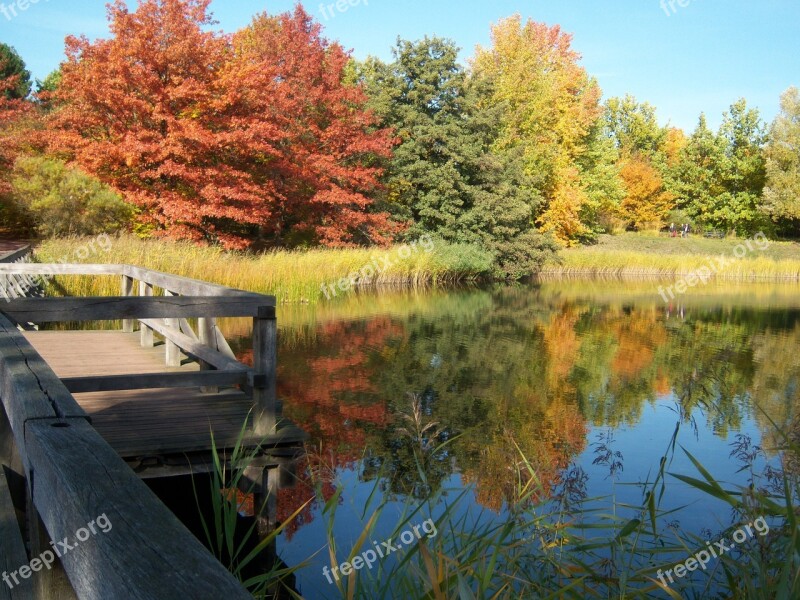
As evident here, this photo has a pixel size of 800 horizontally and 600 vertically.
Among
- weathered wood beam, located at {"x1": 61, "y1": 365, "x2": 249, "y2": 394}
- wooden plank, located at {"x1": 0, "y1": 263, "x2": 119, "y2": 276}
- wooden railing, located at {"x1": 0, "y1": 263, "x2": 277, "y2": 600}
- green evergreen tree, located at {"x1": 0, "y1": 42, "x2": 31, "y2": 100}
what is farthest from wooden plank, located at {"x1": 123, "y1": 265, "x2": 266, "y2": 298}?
green evergreen tree, located at {"x1": 0, "y1": 42, "x2": 31, "y2": 100}

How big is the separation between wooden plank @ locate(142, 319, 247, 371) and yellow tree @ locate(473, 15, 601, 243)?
29240 millimetres

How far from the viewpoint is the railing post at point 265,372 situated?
188 inches

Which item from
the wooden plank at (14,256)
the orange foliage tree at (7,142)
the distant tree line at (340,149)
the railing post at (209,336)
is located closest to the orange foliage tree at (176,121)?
the distant tree line at (340,149)

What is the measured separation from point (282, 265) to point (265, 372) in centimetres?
1530

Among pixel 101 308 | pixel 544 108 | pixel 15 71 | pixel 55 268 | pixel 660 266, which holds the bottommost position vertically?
pixel 660 266

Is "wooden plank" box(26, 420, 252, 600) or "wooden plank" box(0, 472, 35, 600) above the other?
"wooden plank" box(26, 420, 252, 600)

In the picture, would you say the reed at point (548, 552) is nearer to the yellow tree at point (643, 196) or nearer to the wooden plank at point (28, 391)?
the wooden plank at point (28, 391)

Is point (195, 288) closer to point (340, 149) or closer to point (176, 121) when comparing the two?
point (176, 121)

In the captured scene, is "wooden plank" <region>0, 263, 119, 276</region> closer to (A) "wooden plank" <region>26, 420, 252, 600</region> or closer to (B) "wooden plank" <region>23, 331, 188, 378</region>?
(B) "wooden plank" <region>23, 331, 188, 378</region>

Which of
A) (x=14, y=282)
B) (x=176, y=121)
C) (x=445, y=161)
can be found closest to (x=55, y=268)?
(x=14, y=282)

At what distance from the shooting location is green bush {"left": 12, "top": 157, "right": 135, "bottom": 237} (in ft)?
64.2

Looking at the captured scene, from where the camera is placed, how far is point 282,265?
19.9m

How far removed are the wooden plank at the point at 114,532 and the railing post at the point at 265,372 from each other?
3411 millimetres

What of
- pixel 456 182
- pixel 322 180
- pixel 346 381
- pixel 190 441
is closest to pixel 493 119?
pixel 456 182
